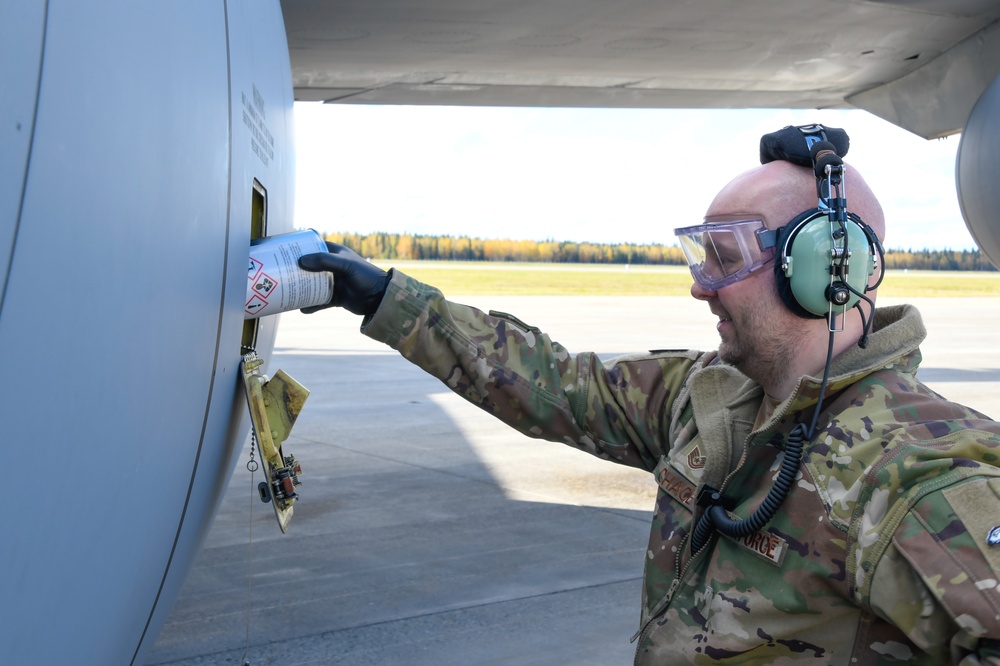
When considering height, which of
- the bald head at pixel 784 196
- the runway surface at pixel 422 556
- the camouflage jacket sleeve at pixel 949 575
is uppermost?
the bald head at pixel 784 196

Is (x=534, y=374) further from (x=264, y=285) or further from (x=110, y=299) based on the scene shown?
(x=110, y=299)

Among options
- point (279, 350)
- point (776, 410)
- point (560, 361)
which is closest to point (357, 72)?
point (560, 361)

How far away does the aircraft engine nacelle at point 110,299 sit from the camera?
97 cm

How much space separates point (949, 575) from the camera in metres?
1.43

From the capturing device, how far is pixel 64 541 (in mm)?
1137

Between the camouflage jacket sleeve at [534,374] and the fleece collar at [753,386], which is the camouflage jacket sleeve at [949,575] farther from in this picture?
the camouflage jacket sleeve at [534,374]

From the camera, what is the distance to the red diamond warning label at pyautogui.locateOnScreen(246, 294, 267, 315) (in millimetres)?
2104

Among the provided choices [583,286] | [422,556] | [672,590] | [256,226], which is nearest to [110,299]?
[256,226]

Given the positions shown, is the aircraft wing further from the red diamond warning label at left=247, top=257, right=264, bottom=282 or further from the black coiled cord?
the black coiled cord

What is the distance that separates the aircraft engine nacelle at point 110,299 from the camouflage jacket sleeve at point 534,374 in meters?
0.62

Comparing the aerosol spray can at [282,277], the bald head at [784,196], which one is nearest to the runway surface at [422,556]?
the aerosol spray can at [282,277]

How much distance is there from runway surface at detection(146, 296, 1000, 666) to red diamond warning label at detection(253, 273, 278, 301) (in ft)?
4.51

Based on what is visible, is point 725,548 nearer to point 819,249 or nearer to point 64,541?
point 819,249

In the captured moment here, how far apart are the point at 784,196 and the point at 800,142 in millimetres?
110
